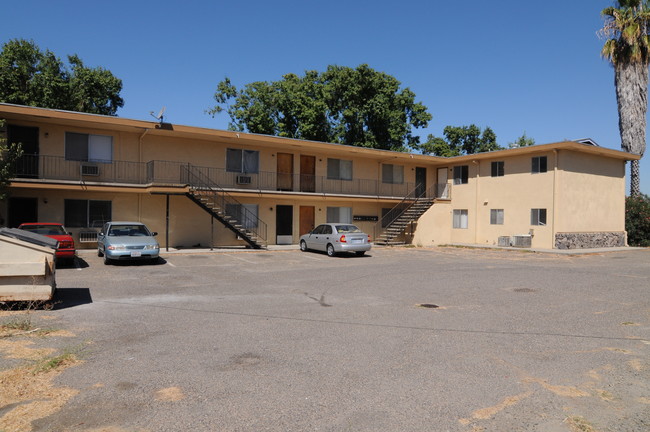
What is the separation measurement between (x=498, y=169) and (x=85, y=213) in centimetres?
2359

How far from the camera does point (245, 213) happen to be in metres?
24.5

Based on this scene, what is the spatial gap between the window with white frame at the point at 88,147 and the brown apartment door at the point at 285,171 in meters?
8.89

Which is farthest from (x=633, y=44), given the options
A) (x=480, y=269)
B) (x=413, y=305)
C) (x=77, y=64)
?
(x=77, y=64)

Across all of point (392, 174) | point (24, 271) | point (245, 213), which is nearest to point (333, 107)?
point (392, 174)

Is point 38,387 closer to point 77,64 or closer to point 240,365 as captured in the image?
point 240,365

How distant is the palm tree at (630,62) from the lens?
2896 centimetres

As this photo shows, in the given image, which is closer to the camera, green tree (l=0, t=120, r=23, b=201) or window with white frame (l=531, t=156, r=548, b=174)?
green tree (l=0, t=120, r=23, b=201)

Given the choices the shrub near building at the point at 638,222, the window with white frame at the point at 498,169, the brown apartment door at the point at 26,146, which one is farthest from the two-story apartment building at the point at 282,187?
the shrub near building at the point at 638,222

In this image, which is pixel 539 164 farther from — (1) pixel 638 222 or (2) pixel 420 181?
(1) pixel 638 222

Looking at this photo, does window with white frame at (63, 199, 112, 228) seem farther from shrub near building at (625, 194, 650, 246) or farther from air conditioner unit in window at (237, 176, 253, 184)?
shrub near building at (625, 194, 650, 246)

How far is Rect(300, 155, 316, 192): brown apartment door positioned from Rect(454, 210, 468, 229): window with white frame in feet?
36.0

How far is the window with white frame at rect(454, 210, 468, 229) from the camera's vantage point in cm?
3074

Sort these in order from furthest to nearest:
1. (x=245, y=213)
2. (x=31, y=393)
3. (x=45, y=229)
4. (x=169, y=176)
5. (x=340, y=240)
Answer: (x=245, y=213)
(x=169, y=176)
(x=340, y=240)
(x=45, y=229)
(x=31, y=393)

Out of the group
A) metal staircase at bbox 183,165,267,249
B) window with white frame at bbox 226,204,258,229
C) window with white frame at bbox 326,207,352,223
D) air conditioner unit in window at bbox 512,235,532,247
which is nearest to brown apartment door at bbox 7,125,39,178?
metal staircase at bbox 183,165,267,249
